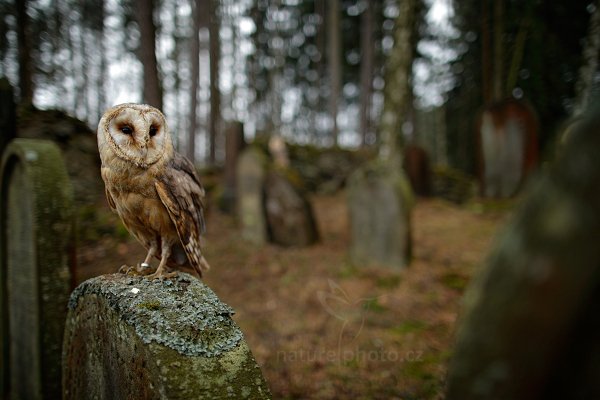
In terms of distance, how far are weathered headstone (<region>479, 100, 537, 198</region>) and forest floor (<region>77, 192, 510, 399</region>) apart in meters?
0.61

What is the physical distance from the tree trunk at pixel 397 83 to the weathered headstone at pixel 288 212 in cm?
181

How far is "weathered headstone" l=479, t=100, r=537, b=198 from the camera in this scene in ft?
21.0

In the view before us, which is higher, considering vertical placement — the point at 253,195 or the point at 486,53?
the point at 486,53

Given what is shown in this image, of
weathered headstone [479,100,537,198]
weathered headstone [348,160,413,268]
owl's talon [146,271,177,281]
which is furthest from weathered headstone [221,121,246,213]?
owl's talon [146,271,177,281]

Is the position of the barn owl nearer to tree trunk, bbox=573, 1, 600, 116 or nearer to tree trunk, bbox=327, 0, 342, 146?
tree trunk, bbox=573, 1, 600, 116

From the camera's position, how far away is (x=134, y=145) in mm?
1460

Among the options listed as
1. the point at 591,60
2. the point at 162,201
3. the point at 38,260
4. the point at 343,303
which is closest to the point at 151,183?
the point at 162,201

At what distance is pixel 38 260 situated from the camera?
2574 mm

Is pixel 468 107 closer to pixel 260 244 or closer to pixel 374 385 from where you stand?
pixel 260 244

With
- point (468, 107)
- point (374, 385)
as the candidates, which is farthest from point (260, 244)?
point (468, 107)

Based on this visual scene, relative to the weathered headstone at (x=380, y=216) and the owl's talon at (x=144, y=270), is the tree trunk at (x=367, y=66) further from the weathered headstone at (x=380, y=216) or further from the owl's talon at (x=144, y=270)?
the owl's talon at (x=144, y=270)

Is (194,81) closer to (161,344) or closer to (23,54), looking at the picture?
(23,54)

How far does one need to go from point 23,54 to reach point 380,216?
6806mm

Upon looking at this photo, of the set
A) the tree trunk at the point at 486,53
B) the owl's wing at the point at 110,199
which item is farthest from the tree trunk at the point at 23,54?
the tree trunk at the point at 486,53
